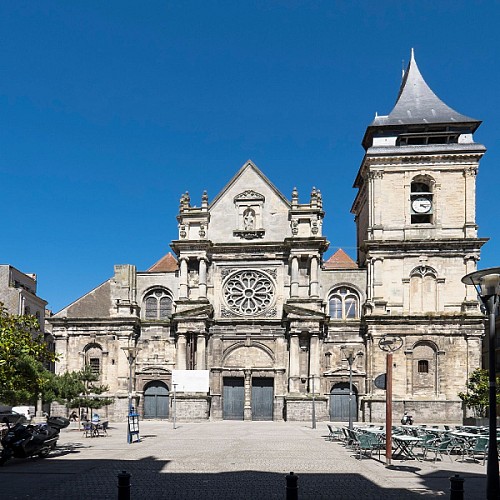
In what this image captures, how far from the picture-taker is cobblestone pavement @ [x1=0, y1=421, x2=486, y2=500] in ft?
46.4

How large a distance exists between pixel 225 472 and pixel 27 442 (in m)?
6.35

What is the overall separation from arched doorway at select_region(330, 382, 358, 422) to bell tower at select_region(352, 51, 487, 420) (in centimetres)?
188

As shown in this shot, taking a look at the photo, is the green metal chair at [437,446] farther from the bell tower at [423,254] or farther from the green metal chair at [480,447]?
the bell tower at [423,254]

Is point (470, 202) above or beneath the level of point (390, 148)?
beneath

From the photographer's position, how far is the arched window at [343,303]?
139 feet

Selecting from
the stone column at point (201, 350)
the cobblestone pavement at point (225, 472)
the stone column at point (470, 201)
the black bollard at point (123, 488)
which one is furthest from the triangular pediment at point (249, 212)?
the black bollard at point (123, 488)

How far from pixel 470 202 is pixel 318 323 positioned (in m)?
12.5

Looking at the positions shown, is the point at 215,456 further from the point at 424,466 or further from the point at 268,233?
the point at 268,233

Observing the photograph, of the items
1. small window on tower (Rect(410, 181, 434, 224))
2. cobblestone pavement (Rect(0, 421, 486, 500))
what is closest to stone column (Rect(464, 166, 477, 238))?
small window on tower (Rect(410, 181, 434, 224))

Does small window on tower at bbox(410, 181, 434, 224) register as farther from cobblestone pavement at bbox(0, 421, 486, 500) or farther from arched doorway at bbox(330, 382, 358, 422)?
cobblestone pavement at bbox(0, 421, 486, 500)

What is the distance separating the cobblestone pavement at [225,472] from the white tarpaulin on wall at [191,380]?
12.2 metres

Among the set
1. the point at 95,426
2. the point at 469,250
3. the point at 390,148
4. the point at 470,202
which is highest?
the point at 390,148

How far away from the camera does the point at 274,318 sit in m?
42.3

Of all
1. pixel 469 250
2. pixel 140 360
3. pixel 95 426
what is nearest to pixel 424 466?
pixel 95 426
